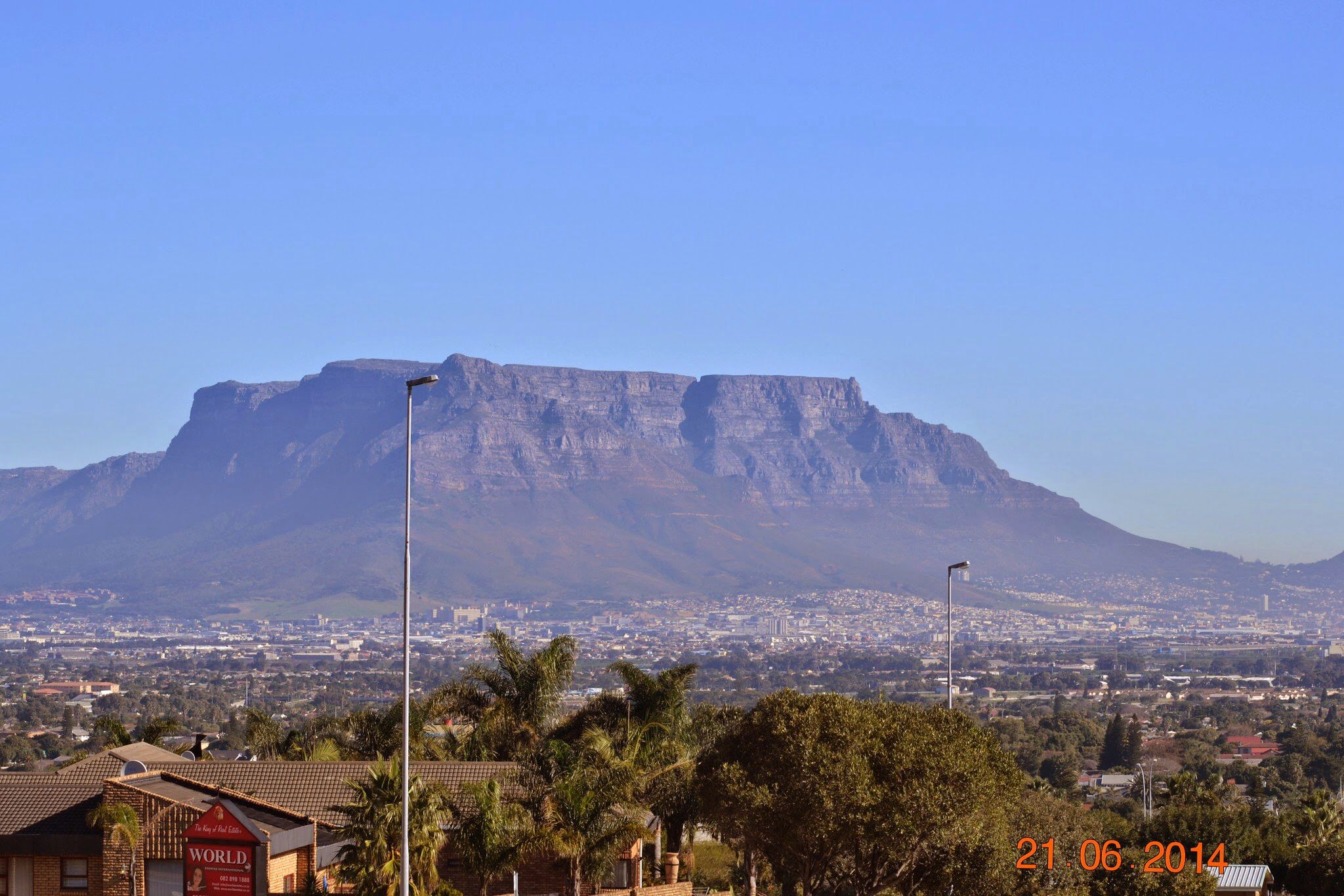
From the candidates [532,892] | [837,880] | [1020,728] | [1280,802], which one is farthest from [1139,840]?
[1020,728]

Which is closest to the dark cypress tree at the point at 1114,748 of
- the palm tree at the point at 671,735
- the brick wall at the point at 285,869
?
the palm tree at the point at 671,735

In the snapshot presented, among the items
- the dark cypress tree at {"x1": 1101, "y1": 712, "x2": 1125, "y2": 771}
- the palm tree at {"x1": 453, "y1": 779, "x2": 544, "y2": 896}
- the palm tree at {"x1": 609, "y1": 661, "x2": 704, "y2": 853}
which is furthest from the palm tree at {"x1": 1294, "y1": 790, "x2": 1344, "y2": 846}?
the dark cypress tree at {"x1": 1101, "y1": 712, "x2": 1125, "y2": 771}

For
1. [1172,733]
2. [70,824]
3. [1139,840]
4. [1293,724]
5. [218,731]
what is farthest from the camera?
[1293,724]

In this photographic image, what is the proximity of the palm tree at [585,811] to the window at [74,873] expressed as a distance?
8249 millimetres

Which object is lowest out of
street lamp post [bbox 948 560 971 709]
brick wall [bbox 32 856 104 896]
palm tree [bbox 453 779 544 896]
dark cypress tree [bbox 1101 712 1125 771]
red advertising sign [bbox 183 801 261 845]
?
dark cypress tree [bbox 1101 712 1125 771]

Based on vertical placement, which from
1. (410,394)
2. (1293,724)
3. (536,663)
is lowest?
(1293,724)

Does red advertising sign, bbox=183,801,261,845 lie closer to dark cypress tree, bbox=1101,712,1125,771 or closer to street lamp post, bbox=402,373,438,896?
street lamp post, bbox=402,373,438,896

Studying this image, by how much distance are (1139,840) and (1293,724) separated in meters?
119

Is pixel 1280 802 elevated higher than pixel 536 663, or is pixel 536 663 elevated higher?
pixel 536 663

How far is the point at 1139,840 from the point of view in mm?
58250

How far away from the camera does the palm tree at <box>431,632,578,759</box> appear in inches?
1811

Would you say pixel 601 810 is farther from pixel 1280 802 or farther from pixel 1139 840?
pixel 1280 802

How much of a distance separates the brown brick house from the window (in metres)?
0.02

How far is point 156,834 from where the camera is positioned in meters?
32.0
